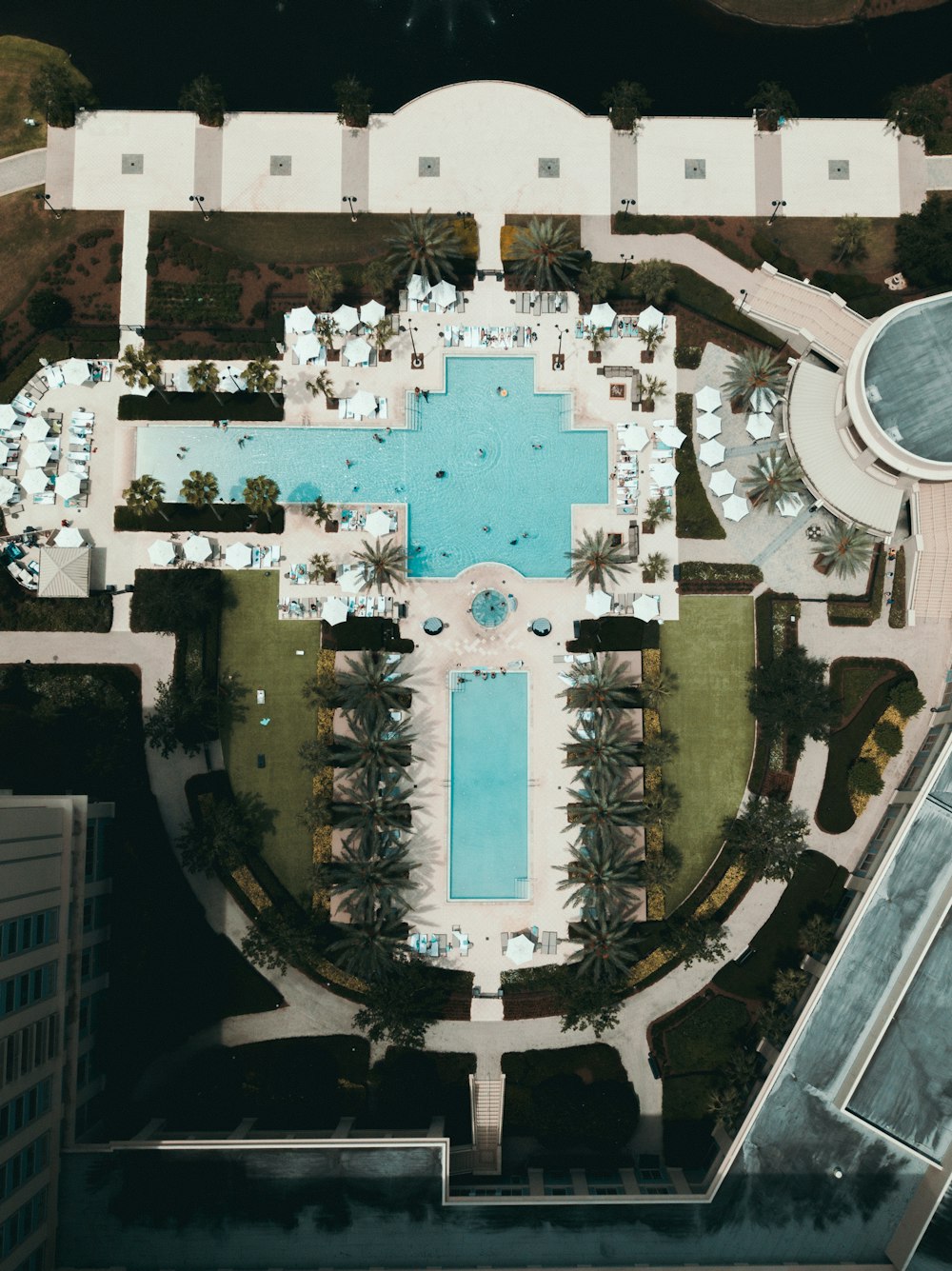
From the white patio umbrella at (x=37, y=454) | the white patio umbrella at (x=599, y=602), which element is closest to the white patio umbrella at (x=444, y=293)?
the white patio umbrella at (x=599, y=602)

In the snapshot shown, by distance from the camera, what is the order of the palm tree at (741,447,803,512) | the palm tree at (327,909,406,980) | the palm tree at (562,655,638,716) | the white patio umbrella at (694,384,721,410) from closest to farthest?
the palm tree at (327,909,406,980) < the palm tree at (562,655,638,716) < the palm tree at (741,447,803,512) < the white patio umbrella at (694,384,721,410)

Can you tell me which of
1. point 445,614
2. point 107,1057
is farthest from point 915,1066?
point 107,1057

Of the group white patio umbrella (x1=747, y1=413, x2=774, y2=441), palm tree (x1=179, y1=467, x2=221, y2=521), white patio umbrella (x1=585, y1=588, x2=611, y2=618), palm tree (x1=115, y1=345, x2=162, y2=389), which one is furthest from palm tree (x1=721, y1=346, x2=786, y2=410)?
palm tree (x1=115, y1=345, x2=162, y2=389)

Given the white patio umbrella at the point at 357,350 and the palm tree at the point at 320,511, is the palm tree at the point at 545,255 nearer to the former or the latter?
the white patio umbrella at the point at 357,350

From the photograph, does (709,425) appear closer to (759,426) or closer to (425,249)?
(759,426)

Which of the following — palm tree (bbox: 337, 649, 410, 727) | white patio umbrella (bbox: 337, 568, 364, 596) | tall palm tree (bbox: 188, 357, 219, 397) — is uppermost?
tall palm tree (bbox: 188, 357, 219, 397)

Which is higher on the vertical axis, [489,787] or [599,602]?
A: [599,602]

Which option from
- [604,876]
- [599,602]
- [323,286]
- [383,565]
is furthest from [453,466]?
[604,876]

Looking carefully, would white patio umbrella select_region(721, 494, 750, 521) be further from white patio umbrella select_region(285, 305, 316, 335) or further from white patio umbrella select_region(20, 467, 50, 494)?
white patio umbrella select_region(20, 467, 50, 494)
